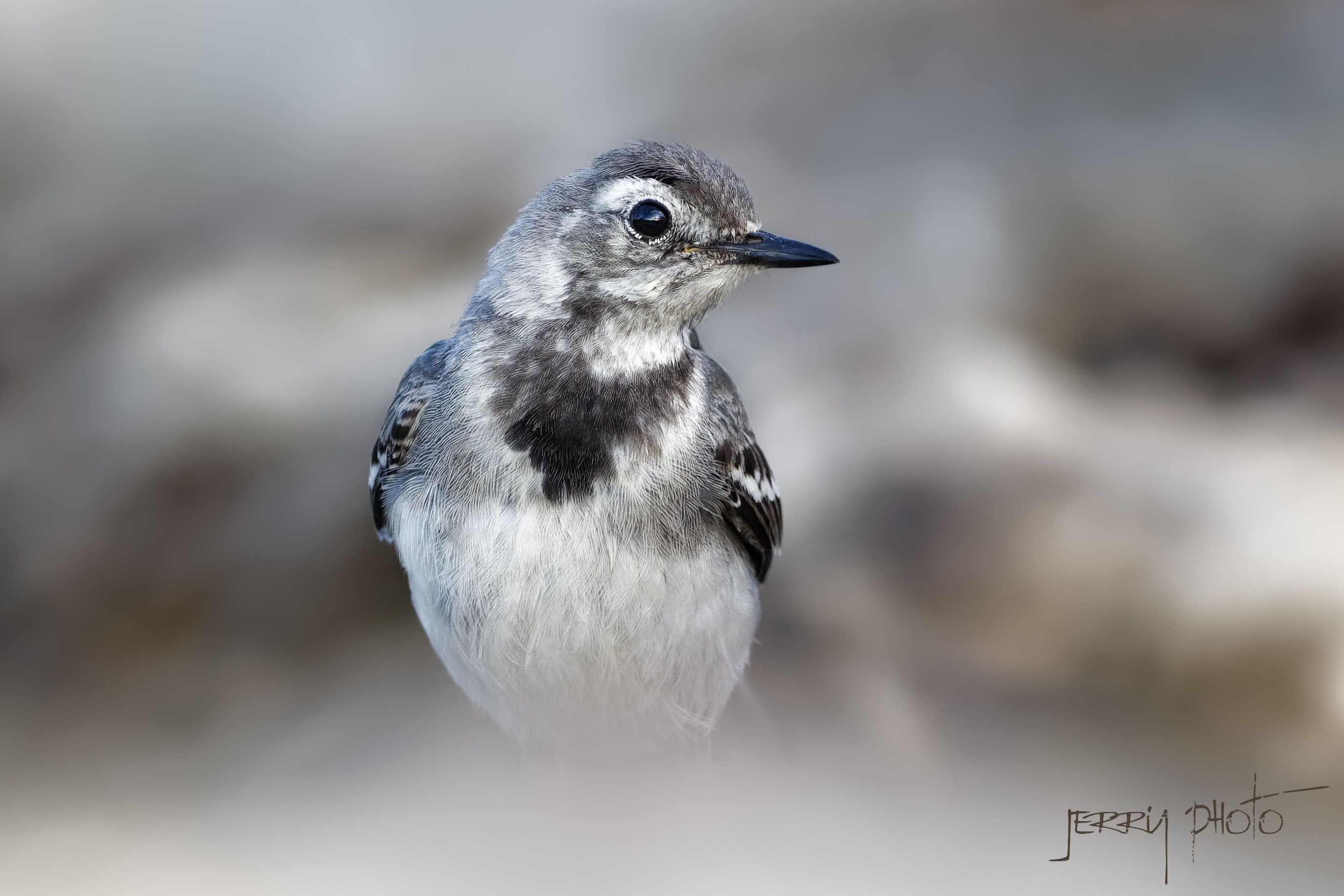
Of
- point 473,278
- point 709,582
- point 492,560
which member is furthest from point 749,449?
point 473,278

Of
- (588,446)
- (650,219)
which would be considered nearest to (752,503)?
(588,446)

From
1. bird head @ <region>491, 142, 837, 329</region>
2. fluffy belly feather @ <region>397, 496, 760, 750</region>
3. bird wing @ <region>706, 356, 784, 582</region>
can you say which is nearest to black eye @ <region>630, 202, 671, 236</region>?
bird head @ <region>491, 142, 837, 329</region>

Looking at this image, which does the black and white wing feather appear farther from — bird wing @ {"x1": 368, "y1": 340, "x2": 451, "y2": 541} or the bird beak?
bird wing @ {"x1": 368, "y1": 340, "x2": 451, "y2": 541}

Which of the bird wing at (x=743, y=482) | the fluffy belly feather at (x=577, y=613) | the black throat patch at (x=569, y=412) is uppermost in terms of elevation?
the bird wing at (x=743, y=482)

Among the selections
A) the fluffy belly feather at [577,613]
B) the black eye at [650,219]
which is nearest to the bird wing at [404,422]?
the fluffy belly feather at [577,613]

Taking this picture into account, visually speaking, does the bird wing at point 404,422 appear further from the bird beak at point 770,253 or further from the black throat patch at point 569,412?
the bird beak at point 770,253

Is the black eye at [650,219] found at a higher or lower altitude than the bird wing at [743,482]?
higher
